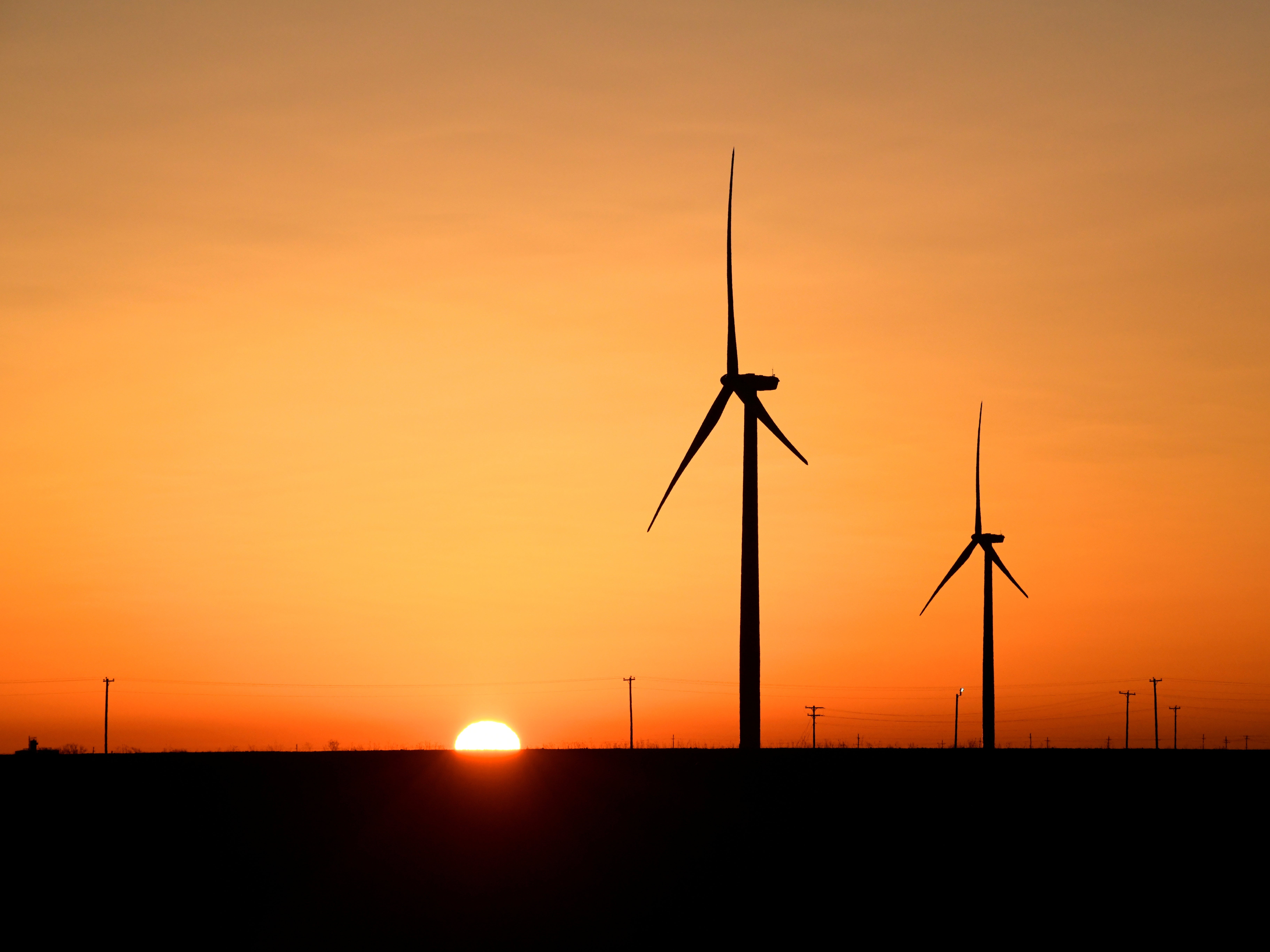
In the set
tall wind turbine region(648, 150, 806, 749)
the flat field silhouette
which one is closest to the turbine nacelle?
tall wind turbine region(648, 150, 806, 749)

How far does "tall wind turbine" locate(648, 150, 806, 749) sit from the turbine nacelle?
0.07 feet

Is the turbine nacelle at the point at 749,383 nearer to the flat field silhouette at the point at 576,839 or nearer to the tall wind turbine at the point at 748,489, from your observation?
the tall wind turbine at the point at 748,489

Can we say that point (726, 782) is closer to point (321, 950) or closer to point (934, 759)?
point (934, 759)

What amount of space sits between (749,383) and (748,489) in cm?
714

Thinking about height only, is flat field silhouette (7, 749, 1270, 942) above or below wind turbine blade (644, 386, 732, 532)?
below

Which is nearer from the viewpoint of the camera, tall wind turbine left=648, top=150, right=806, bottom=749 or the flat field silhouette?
the flat field silhouette

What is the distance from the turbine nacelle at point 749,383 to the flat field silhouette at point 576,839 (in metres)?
23.9

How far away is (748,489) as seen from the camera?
224 ft

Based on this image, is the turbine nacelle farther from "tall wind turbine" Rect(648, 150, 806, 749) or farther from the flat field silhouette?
the flat field silhouette

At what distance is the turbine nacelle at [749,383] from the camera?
2852 inches

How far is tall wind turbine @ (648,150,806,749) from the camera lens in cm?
6306

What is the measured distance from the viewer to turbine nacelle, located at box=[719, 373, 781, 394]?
238ft

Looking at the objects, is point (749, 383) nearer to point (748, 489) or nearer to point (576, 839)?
point (748, 489)

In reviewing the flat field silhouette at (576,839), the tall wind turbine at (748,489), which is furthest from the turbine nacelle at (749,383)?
the flat field silhouette at (576,839)
